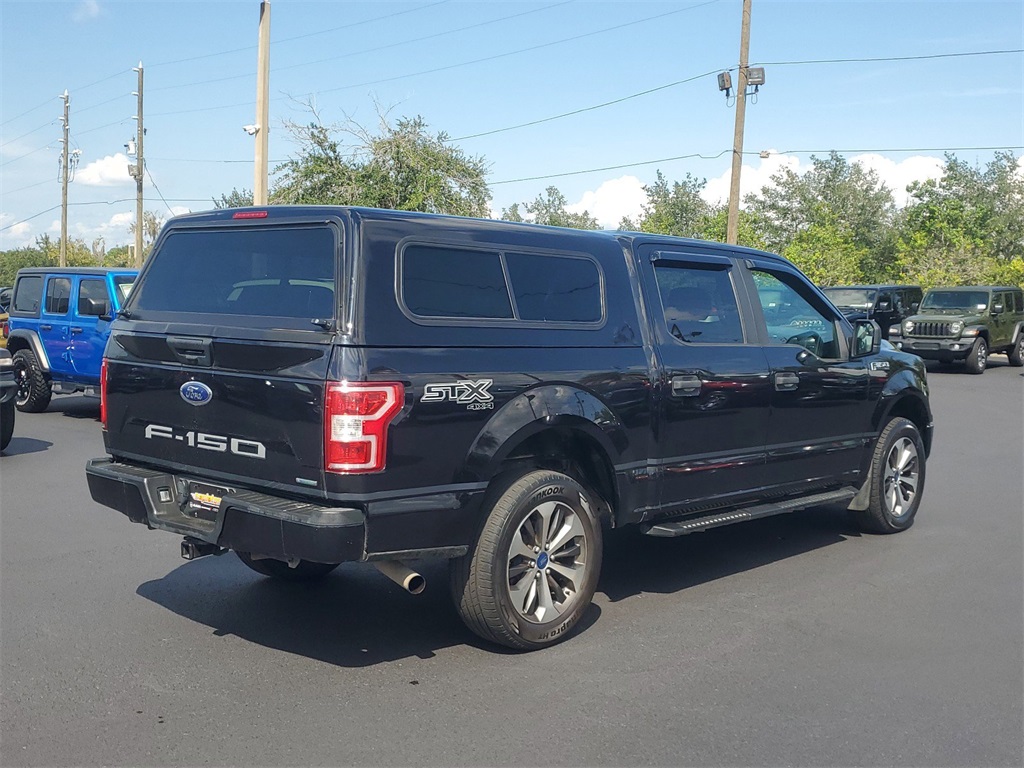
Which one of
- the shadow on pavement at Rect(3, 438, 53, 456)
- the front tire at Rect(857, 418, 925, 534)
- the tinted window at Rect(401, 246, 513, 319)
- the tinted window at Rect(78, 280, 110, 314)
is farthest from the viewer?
the tinted window at Rect(78, 280, 110, 314)

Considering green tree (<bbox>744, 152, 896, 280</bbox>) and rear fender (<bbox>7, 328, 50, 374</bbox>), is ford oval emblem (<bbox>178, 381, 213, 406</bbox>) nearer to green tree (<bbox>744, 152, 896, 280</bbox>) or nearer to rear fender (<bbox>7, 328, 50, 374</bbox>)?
rear fender (<bbox>7, 328, 50, 374</bbox>)

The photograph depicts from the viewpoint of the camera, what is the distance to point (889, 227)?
71750 mm

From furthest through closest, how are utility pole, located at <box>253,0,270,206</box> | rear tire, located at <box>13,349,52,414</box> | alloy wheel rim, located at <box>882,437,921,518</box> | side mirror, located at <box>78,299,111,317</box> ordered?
utility pole, located at <box>253,0,270,206</box> → rear tire, located at <box>13,349,52,414</box> → side mirror, located at <box>78,299,111,317</box> → alloy wheel rim, located at <box>882,437,921,518</box>

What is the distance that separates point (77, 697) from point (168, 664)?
18.6 inches

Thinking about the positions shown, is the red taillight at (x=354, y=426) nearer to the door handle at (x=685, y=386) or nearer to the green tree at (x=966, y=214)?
the door handle at (x=685, y=386)

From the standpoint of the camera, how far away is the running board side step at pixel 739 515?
5758 mm

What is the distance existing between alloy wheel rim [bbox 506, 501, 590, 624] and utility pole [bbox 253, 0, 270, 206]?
14762 millimetres

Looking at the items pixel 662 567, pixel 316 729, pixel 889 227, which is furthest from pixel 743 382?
pixel 889 227

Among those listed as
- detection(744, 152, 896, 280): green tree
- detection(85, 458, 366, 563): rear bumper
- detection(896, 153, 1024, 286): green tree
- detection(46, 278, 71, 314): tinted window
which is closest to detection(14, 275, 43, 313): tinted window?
detection(46, 278, 71, 314): tinted window

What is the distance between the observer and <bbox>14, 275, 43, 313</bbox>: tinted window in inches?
551

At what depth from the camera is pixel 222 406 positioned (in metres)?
4.77

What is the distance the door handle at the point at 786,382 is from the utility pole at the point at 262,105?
13.9 m

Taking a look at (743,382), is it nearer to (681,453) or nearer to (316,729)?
(681,453)

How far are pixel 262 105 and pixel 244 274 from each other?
14.7 metres
